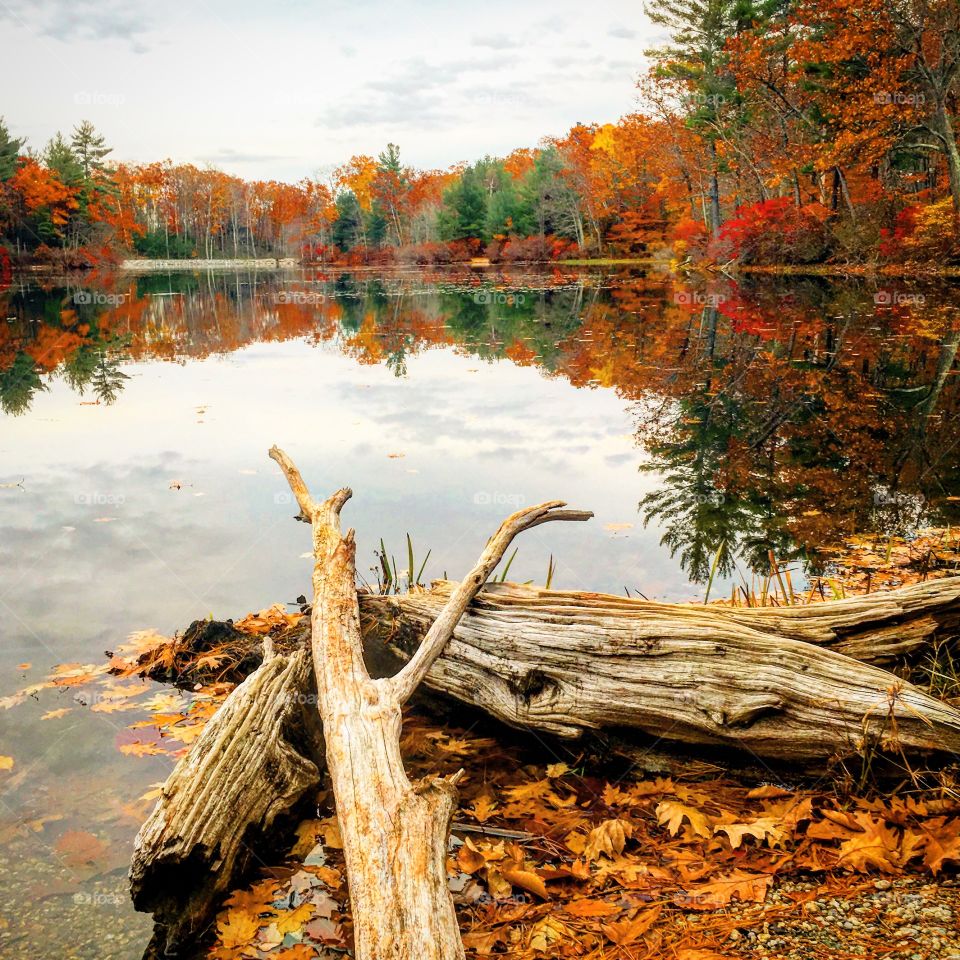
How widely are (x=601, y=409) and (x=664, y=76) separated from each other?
1666 inches

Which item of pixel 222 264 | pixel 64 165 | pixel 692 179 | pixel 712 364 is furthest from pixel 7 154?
pixel 712 364

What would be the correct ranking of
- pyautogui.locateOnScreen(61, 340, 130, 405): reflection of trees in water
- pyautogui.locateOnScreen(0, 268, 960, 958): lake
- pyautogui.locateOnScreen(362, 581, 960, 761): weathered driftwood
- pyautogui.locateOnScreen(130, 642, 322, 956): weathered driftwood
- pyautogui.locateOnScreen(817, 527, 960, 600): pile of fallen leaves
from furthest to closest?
pyautogui.locateOnScreen(61, 340, 130, 405): reflection of trees in water, pyautogui.locateOnScreen(817, 527, 960, 600): pile of fallen leaves, pyautogui.locateOnScreen(0, 268, 960, 958): lake, pyautogui.locateOnScreen(362, 581, 960, 761): weathered driftwood, pyautogui.locateOnScreen(130, 642, 322, 956): weathered driftwood

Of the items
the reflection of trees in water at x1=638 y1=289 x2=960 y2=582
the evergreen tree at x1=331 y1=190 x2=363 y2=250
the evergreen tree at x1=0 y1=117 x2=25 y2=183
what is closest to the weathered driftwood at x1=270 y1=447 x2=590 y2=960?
the reflection of trees in water at x1=638 y1=289 x2=960 y2=582

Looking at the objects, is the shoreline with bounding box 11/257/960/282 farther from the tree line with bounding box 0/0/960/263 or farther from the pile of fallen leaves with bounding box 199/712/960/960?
the pile of fallen leaves with bounding box 199/712/960/960

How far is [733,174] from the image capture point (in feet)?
158

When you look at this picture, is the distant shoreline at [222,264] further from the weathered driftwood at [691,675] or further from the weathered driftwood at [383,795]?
the weathered driftwood at [691,675]

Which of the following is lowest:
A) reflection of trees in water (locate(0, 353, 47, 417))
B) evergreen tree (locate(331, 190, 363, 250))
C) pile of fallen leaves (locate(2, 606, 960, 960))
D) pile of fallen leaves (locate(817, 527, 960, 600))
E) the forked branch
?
pile of fallen leaves (locate(2, 606, 960, 960))

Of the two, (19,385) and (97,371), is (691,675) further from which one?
(97,371)

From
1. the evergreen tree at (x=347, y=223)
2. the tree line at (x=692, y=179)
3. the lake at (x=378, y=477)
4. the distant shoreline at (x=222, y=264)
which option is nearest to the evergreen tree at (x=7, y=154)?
the tree line at (x=692, y=179)

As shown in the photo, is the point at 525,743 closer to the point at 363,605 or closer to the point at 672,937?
the point at 363,605

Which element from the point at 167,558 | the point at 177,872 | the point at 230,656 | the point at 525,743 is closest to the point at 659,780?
the point at 525,743

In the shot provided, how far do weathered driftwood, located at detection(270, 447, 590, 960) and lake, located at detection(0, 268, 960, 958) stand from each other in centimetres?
97

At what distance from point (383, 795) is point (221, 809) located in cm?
72

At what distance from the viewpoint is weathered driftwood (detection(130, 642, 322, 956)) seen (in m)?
2.90
